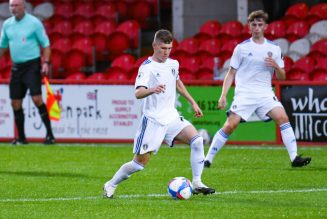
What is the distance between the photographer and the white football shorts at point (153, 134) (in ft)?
37.1

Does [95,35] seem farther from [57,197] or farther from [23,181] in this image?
[57,197]

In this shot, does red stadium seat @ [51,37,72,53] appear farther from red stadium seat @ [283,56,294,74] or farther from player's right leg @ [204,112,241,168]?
player's right leg @ [204,112,241,168]

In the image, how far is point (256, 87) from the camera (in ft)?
47.0

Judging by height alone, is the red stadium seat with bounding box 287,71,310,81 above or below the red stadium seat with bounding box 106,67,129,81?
above

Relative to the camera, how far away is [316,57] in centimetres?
2044

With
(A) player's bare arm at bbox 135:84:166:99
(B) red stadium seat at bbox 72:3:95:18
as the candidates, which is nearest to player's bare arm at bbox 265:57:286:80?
(A) player's bare arm at bbox 135:84:166:99

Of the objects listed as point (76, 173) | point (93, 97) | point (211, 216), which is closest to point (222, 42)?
point (93, 97)

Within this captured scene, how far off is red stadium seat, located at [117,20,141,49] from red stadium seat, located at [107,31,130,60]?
99 mm

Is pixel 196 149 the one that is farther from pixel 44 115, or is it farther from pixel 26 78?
pixel 44 115

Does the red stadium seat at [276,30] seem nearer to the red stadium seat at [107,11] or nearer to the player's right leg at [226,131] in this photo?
the red stadium seat at [107,11]

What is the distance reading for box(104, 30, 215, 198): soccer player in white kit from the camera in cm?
1130

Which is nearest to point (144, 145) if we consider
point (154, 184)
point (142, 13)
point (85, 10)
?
point (154, 184)

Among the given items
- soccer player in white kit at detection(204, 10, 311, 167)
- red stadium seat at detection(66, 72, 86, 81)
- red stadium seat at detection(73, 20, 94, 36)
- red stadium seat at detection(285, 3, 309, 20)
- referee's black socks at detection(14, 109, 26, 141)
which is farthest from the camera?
red stadium seat at detection(73, 20, 94, 36)

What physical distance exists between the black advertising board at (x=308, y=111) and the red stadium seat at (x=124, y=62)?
4105 mm
